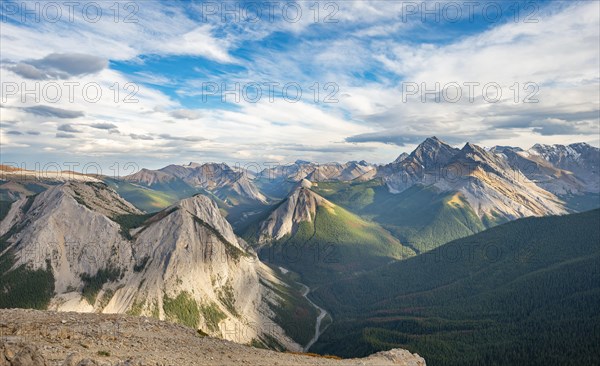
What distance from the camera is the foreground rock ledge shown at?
39.1 m

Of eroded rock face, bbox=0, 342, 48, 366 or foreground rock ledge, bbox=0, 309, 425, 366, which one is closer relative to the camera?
eroded rock face, bbox=0, 342, 48, 366

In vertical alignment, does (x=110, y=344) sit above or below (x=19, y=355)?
below

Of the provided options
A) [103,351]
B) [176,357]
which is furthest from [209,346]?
[103,351]

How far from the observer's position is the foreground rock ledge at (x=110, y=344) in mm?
39062

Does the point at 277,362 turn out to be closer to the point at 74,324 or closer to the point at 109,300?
the point at 74,324

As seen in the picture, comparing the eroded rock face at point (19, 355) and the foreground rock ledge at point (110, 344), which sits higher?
the eroded rock face at point (19, 355)

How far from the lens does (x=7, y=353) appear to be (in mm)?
34844

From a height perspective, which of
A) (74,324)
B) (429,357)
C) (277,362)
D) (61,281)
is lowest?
(429,357)

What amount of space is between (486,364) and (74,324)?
19678cm

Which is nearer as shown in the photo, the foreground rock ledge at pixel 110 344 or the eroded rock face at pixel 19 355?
the eroded rock face at pixel 19 355

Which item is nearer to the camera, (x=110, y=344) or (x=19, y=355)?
(x=19, y=355)

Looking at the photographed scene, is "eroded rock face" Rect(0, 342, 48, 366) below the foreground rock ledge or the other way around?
the other way around

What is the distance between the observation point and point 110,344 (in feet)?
167

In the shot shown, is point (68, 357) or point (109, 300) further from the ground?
point (68, 357)
